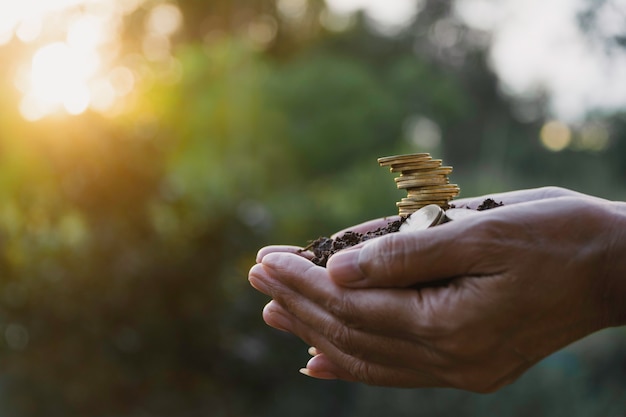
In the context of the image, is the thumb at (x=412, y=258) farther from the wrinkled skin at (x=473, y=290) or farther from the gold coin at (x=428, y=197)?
the gold coin at (x=428, y=197)

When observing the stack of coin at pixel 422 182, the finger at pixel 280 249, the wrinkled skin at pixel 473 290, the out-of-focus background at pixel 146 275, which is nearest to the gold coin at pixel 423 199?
the stack of coin at pixel 422 182

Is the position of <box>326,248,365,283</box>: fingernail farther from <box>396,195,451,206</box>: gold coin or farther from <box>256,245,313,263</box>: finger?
<box>396,195,451,206</box>: gold coin

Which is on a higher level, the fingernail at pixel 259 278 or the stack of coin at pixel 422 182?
Answer: the stack of coin at pixel 422 182

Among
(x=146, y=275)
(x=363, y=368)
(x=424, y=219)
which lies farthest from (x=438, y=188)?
(x=146, y=275)

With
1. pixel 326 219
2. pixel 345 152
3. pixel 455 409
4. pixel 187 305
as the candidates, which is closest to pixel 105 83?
pixel 187 305

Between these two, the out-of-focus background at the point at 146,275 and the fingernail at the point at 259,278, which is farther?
the out-of-focus background at the point at 146,275

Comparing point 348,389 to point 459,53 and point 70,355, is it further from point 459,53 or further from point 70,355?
point 459,53

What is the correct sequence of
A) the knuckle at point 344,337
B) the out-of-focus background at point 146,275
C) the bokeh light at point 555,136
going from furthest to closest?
the bokeh light at point 555,136, the out-of-focus background at point 146,275, the knuckle at point 344,337
